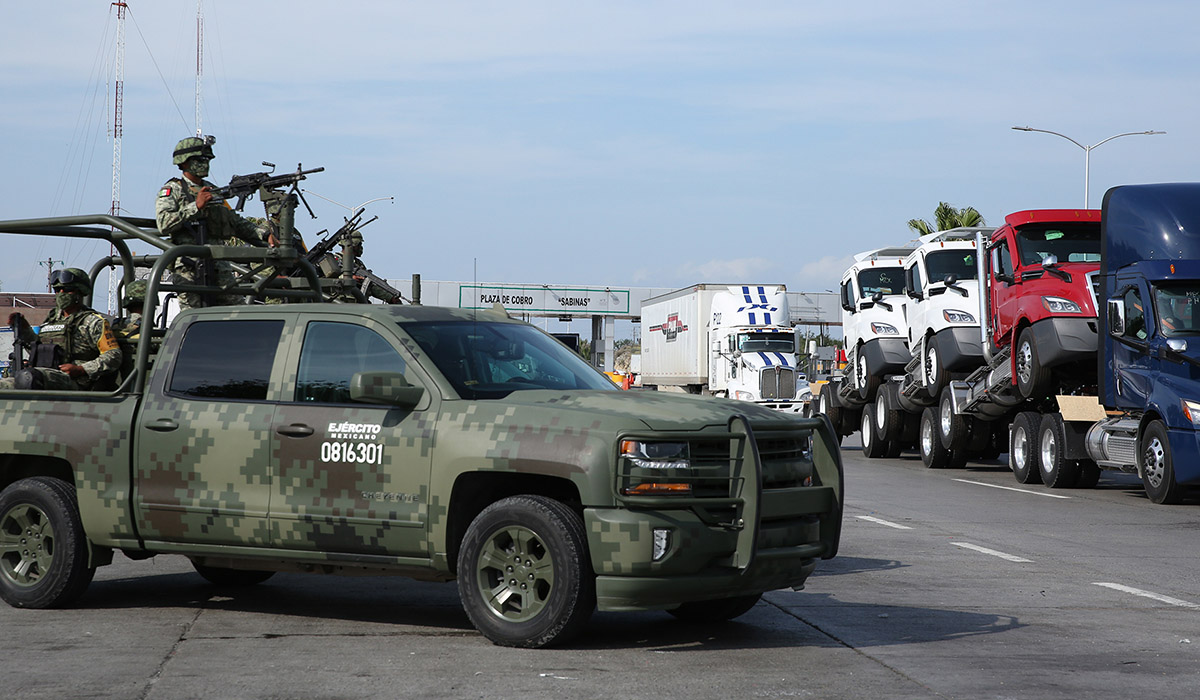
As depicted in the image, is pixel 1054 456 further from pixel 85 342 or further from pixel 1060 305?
pixel 85 342

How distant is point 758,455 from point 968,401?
56.1 ft

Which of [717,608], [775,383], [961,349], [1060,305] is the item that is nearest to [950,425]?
[961,349]

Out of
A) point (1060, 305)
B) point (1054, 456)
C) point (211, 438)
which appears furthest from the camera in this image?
point (1054, 456)

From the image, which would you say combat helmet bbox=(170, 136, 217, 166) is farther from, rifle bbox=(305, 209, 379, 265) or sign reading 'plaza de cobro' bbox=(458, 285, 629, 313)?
sign reading 'plaza de cobro' bbox=(458, 285, 629, 313)

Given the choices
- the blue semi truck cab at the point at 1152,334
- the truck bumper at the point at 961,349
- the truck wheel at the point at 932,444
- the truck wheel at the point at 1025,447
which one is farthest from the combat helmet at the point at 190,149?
the truck wheel at the point at 932,444

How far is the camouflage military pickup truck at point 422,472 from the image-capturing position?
6.66 meters

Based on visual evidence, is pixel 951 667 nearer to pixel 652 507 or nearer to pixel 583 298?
pixel 652 507

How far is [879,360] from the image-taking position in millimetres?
27484

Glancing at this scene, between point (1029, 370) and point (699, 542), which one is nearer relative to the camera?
point (699, 542)

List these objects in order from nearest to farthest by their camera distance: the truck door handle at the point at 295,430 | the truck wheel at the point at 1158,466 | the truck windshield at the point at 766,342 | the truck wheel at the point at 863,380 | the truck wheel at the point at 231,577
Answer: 1. the truck door handle at the point at 295,430
2. the truck wheel at the point at 231,577
3. the truck wheel at the point at 1158,466
4. the truck wheel at the point at 863,380
5. the truck windshield at the point at 766,342

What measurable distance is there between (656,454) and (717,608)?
1489 mm

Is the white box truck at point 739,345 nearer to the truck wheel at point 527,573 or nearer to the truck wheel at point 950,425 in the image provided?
the truck wheel at point 950,425

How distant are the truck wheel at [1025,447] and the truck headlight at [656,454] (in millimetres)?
14964

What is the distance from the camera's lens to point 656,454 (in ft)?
21.8
